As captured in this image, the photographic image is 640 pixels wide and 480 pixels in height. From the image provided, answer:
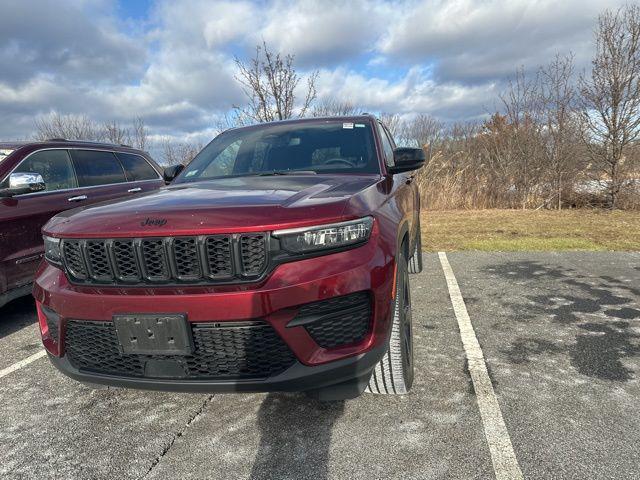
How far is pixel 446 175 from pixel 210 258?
13.3m

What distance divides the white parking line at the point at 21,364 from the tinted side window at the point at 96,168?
2089 mm

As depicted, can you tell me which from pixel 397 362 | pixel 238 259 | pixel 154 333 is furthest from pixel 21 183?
pixel 397 362

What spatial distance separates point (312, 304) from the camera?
1889mm

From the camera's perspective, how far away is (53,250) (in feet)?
7.48

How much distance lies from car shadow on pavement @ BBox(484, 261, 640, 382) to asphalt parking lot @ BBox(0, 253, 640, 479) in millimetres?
20

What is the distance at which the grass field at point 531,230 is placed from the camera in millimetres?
7496

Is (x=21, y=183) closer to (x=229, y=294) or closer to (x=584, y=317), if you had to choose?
(x=229, y=294)

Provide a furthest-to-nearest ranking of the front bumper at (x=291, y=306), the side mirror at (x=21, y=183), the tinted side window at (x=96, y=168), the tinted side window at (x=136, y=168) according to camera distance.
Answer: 1. the tinted side window at (x=136, y=168)
2. the tinted side window at (x=96, y=168)
3. the side mirror at (x=21, y=183)
4. the front bumper at (x=291, y=306)

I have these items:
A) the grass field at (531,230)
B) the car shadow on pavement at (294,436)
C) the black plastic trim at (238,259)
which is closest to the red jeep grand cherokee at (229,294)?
the black plastic trim at (238,259)

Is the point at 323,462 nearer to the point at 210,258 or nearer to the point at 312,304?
the point at 312,304

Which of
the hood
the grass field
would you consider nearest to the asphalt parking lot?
the hood

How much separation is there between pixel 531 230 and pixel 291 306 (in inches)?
338

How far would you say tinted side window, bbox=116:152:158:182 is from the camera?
5684 millimetres

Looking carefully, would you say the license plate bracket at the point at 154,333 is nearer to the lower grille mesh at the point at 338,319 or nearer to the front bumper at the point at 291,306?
the front bumper at the point at 291,306
